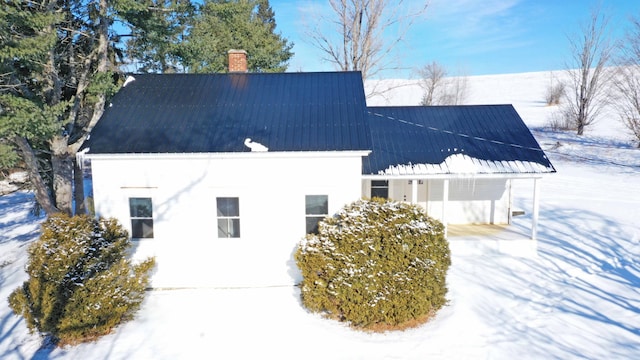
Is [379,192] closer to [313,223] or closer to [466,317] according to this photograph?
[313,223]

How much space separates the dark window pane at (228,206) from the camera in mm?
9719

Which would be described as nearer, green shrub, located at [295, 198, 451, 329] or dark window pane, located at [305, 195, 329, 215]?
green shrub, located at [295, 198, 451, 329]

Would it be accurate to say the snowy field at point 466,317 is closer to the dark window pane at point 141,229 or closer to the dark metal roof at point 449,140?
the dark window pane at point 141,229

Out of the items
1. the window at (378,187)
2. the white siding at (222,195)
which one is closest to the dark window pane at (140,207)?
the white siding at (222,195)

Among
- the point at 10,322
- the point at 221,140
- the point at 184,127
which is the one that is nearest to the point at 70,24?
the point at 184,127

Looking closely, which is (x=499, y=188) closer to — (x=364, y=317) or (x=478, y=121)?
(x=478, y=121)

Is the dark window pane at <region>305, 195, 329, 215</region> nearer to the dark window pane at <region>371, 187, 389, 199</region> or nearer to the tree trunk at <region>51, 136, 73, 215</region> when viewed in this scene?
the dark window pane at <region>371, 187, 389, 199</region>

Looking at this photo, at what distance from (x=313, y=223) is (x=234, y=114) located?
11.4 ft

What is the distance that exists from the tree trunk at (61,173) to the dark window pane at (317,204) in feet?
24.9

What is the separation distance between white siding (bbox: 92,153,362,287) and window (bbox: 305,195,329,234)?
123mm

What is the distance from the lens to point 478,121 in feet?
44.0

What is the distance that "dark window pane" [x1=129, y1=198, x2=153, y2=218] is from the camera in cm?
973

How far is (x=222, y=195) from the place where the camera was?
9641mm

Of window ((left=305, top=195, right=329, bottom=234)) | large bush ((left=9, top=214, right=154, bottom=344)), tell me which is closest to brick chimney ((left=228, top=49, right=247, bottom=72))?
window ((left=305, top=195, right=329, bottom=234))
